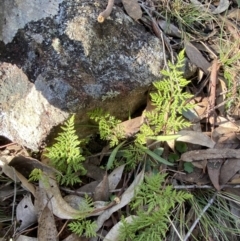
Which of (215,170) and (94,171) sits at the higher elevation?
(94,171)

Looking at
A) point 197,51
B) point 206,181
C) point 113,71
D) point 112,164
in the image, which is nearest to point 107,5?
point 113,71

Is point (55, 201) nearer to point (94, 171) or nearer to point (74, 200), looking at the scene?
point (74, 200)

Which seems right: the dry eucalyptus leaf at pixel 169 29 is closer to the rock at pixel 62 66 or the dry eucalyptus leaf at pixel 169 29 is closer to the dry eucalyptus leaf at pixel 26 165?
the rock at pixel 62 66

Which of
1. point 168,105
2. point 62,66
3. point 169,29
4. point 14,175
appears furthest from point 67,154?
point 169,29

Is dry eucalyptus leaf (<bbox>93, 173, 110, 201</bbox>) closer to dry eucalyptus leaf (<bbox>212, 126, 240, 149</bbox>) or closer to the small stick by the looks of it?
dry eucalyptus leaf (<bbox>212, 126, 240, 149</bbox>)

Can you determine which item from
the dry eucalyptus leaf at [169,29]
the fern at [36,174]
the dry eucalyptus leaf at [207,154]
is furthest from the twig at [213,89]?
the fern at [36,174]

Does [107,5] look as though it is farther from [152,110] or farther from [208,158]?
[208,158]

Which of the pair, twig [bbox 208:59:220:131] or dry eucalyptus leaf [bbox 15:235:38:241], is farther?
twig [bbox 208:59:220:131]

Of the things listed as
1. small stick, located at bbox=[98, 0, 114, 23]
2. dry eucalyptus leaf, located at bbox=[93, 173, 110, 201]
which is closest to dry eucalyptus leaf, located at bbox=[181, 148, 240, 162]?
dry eucalyptus leaf, located at bbox=[93, 173, 110, 201]
